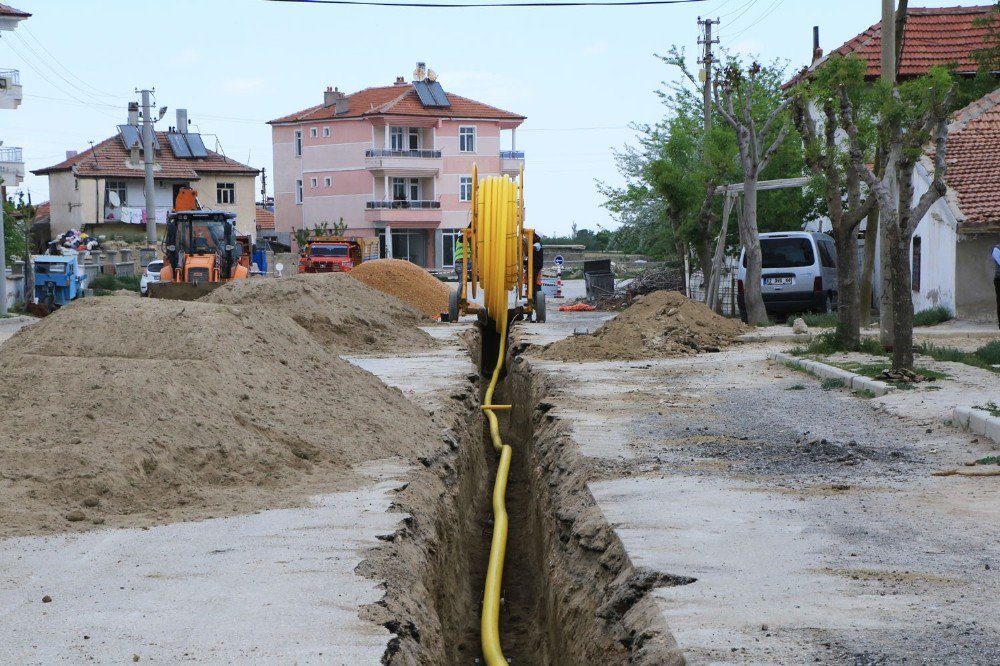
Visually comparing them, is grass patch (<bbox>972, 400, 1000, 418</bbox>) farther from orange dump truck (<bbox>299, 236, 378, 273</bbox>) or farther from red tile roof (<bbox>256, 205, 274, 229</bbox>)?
red tile roof (<bbox>256, 205, 274, 229</bbox>)

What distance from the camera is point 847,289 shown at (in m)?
17.4

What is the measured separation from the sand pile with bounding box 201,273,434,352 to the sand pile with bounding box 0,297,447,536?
32.5 ft

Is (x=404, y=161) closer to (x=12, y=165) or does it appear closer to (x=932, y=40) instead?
(x=12, y=165)

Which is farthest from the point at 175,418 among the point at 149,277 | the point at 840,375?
the point at 149,277

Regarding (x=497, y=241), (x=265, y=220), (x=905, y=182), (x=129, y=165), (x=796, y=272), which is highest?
(x=129, y=165)

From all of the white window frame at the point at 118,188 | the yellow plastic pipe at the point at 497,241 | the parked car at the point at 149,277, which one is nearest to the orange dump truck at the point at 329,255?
the parked car at the point at 149,277

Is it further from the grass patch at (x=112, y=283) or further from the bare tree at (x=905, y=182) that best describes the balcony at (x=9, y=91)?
the bare tree at (x=905, y=182)

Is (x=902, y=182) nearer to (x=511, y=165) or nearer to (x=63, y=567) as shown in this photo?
(x=63, y=567)

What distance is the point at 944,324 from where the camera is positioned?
2331 cm

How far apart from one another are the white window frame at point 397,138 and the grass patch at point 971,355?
2104 inches

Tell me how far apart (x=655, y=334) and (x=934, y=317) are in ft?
21.9

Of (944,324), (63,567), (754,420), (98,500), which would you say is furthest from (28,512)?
(944,324)

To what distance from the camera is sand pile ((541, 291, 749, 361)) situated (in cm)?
1986

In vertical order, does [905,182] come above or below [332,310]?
above
